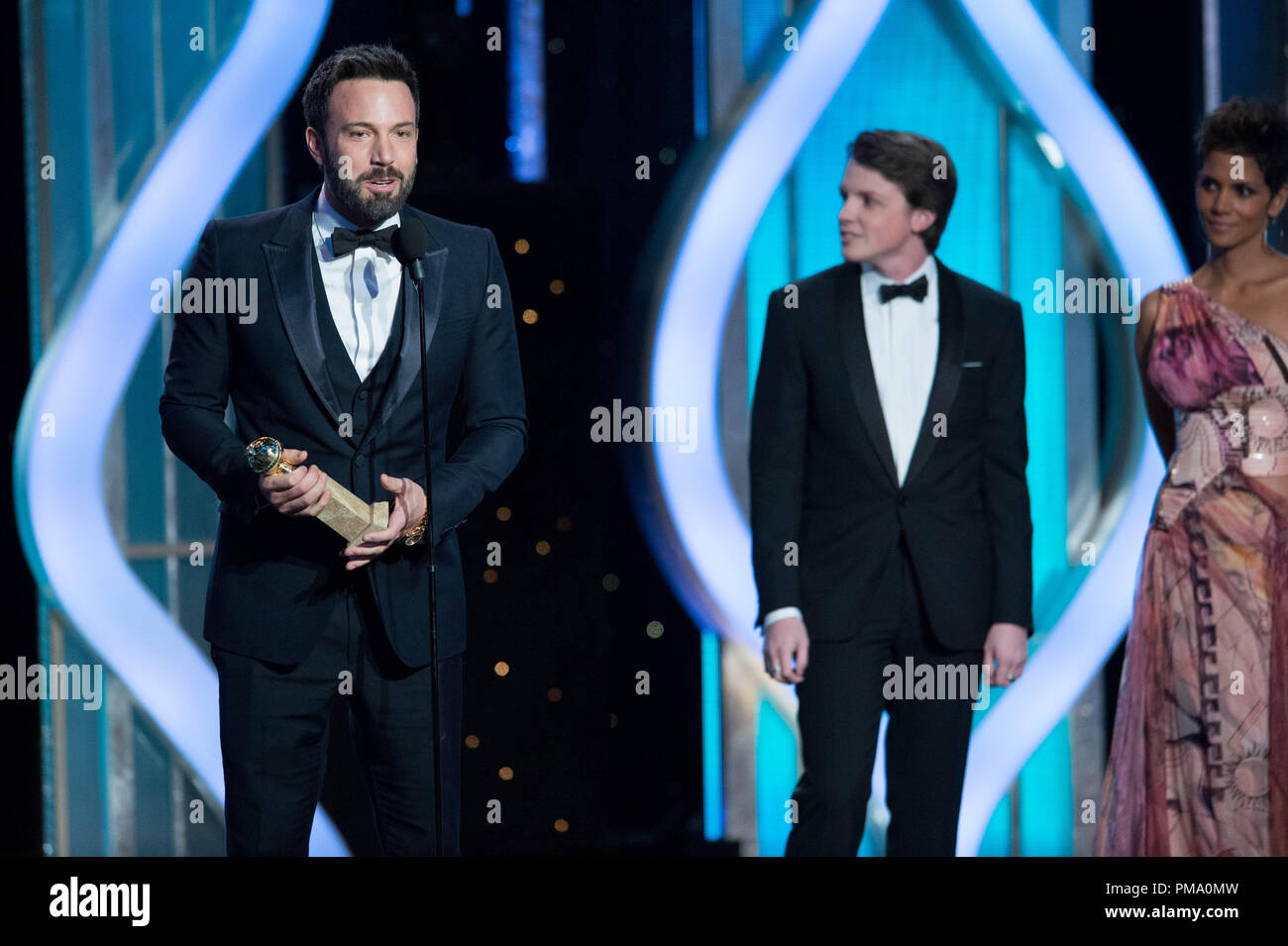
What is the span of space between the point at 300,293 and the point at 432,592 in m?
0.74

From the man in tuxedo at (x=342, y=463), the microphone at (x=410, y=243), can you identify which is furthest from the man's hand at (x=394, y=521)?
the microphone at (x=410, y=243)

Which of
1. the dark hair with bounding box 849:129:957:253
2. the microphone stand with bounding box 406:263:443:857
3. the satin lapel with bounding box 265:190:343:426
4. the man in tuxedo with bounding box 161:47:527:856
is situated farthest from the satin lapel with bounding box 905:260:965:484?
the satin lapel with bounding box 265:190:343:426

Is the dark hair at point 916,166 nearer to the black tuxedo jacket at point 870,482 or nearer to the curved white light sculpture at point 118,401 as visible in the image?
the black tuxedo jacket at point 870,482

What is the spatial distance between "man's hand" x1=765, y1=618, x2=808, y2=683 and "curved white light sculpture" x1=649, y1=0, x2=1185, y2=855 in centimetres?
44

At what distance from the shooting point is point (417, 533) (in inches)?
122

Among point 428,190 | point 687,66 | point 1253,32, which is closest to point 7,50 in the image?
point 428,190

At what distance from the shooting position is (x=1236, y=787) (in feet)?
11.5

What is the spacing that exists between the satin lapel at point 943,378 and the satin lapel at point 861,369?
8 centimetres

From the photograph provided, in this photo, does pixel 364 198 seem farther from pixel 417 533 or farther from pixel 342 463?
pixel 417 533

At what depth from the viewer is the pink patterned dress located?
349 centimetres

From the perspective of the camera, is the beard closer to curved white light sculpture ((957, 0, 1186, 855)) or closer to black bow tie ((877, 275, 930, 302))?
black bow tie ((877, 275, 930, 302))

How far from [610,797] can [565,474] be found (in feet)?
2.94
